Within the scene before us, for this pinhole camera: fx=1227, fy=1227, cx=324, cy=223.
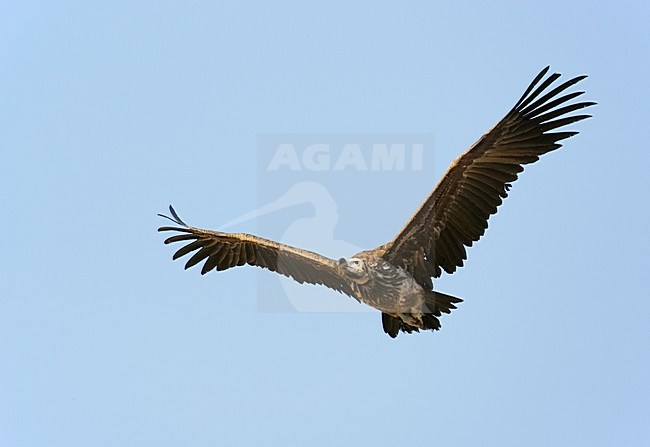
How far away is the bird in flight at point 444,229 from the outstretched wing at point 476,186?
2cm

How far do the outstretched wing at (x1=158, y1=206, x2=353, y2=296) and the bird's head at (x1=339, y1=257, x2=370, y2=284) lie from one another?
64cm

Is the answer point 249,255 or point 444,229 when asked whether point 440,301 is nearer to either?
point 444,229

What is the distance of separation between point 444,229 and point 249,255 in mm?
4247

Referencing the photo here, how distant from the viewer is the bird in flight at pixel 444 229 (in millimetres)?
19703

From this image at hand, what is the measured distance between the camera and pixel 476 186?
2017cm

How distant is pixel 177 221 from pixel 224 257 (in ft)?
5.30

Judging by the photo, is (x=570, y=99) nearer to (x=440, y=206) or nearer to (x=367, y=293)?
(x=440, y=206)

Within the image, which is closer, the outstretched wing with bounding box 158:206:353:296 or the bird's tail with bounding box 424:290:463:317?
the bird's tail with bounding box 424:290:463:317

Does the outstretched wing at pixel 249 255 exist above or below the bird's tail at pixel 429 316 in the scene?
above

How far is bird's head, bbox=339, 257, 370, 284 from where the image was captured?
67.0 ft

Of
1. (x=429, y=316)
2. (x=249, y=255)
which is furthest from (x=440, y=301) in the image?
(x=249, y=255)

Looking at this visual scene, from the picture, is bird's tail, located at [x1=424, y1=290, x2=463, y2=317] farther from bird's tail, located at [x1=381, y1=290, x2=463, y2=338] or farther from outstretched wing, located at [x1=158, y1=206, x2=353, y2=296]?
outstretched wing, located at [x1=158, y1=206, x2=353, y2=296]

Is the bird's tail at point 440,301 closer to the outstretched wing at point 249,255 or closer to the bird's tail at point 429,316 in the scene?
the bird's tail at point 429,316

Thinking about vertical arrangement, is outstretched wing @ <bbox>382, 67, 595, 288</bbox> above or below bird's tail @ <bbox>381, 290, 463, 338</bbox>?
above
